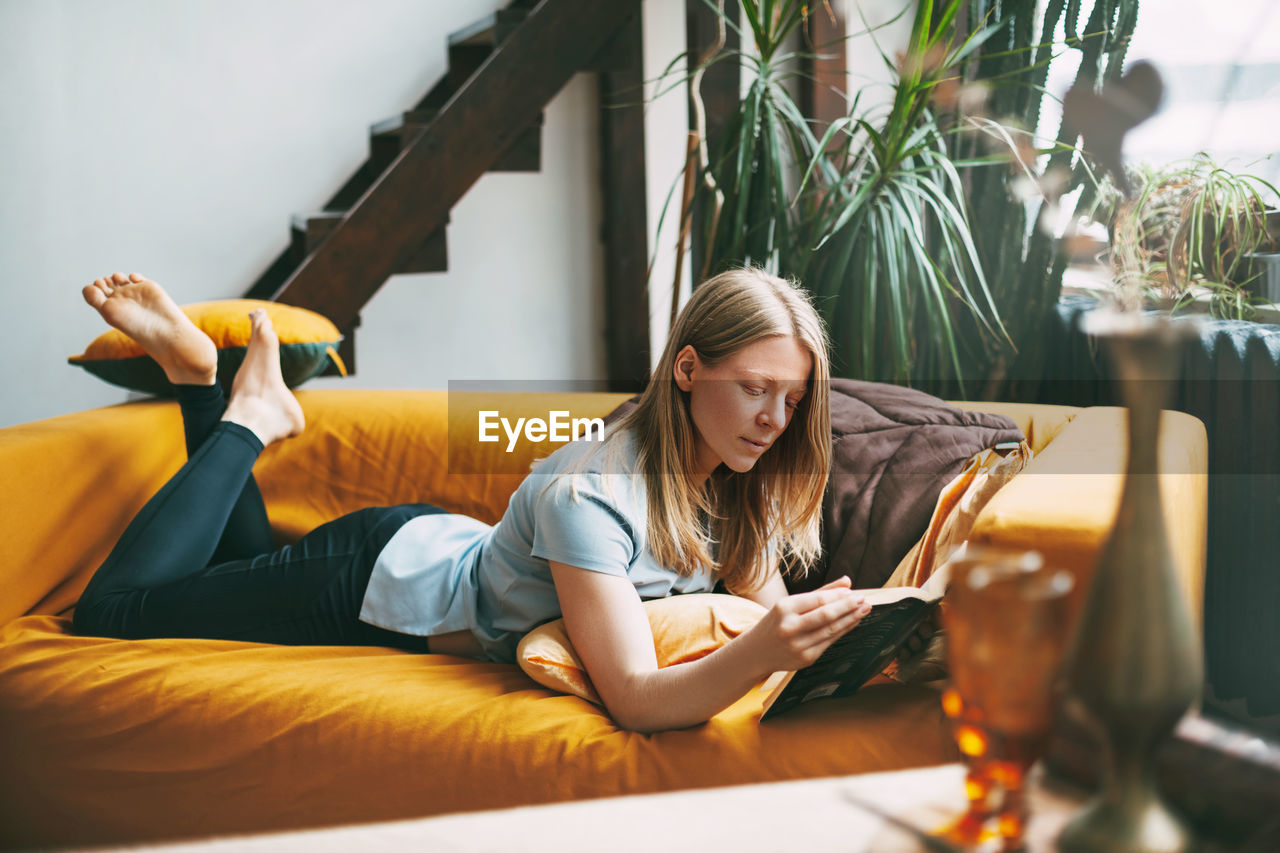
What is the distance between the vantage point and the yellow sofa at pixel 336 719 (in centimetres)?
97

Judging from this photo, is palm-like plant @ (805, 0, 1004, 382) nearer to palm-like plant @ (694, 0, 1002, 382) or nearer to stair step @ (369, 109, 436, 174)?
palm-like plant @ (694, 0, 1002, 382)

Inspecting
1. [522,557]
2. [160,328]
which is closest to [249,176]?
[160,328]

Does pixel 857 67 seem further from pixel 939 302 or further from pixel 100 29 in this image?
pixel 100 29

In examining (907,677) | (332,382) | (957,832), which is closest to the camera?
(957,832)

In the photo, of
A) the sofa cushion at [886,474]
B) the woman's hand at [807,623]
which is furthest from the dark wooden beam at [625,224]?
the woman's hand at [807,623]

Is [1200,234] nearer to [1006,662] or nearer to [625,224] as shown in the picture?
[1006,662]

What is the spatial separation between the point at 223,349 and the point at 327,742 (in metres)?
1.05

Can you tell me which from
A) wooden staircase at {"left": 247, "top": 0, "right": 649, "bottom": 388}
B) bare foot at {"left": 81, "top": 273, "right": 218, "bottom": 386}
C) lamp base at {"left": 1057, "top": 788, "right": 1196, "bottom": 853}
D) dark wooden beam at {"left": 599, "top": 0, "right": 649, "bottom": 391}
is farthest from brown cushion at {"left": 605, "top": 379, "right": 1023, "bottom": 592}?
dark wooden beam at {"left": 599, "top": 0, "right": 649, "bottom": 391}

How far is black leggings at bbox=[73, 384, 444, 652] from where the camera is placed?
4.59ft

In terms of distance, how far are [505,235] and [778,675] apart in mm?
2176

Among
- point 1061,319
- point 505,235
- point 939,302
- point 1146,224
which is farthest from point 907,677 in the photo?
point 505,235

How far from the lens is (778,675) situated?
1.11 meters

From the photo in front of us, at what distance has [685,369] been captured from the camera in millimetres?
1213

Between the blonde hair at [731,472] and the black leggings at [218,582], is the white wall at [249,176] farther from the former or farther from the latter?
the blonde hair at [731,472]
